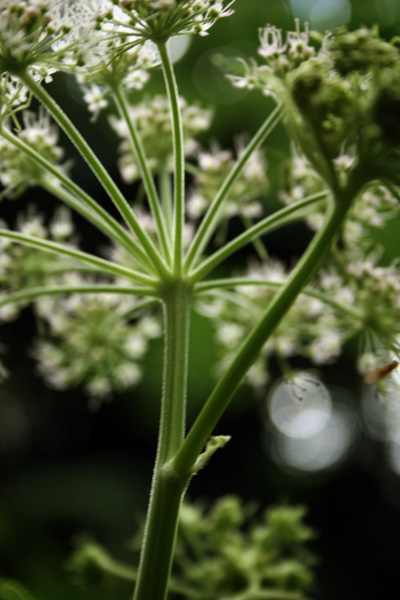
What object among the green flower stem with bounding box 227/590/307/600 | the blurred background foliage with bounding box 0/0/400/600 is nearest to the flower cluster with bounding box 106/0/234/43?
the green flower stem with bounding box 227/590/307/600

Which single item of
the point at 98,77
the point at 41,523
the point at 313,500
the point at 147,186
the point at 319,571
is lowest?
the point at 147,186

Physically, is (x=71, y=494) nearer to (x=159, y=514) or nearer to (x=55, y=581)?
(x=55, y=581)

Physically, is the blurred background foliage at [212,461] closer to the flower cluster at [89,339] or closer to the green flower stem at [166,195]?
the flower cluster at [89,339]

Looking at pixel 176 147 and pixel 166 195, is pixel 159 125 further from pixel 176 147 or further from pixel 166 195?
pixel 176 147

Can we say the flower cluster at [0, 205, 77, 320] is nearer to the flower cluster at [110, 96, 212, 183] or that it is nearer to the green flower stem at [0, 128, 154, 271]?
the flower cluster at [110, 96, 212, 183]

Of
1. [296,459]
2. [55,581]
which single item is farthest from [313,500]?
[55,581]

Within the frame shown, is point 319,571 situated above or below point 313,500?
below
